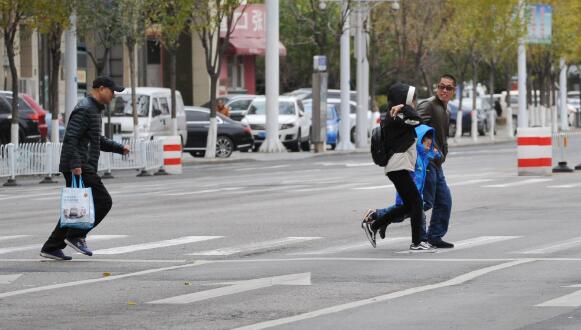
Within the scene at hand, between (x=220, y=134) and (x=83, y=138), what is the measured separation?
29.8 metres

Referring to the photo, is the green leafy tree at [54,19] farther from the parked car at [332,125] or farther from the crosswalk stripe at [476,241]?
the crosswalk stripe at [476,241]

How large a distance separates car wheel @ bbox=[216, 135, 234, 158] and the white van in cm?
254

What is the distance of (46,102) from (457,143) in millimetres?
15323

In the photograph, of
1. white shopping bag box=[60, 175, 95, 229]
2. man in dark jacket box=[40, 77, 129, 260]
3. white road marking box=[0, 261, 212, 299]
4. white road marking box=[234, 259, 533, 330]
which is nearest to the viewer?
white road marking box=[234, 259, 533, 330]

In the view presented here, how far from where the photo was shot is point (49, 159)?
3278 cm

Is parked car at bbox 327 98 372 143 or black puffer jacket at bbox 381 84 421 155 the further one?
parked car at bbox 327 98 372 143

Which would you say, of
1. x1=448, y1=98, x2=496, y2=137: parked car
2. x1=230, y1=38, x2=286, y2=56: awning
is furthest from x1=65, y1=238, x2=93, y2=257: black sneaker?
x1=448, y1=98, x2=496, y2=137: parked car

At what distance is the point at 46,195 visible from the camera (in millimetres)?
27219

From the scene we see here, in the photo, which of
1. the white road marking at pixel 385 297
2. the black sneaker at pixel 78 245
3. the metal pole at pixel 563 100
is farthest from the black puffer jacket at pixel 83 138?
the metal pole at pixel 563 100

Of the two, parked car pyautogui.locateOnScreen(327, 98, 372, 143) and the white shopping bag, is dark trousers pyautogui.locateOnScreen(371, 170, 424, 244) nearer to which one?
the white shopping bag

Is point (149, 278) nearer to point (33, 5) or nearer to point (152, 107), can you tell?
point (33, 5)

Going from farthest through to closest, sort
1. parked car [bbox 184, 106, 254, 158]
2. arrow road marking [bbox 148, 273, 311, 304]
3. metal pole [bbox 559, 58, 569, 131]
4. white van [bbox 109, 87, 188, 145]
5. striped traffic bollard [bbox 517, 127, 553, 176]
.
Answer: metal pole [bbox 559, 58, 569, 131] < parked car [bbox 184, 106, 254, 158] < white van [bbox 109, 87, 188, 145] < striped traffic bollard [bbox 517, 127, 553, 176] < arrow road marking [bbox 148, 273, 311, 304]

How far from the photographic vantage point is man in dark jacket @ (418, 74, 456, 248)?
619 inches

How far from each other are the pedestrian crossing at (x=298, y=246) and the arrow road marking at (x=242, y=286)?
2314 millimetres
